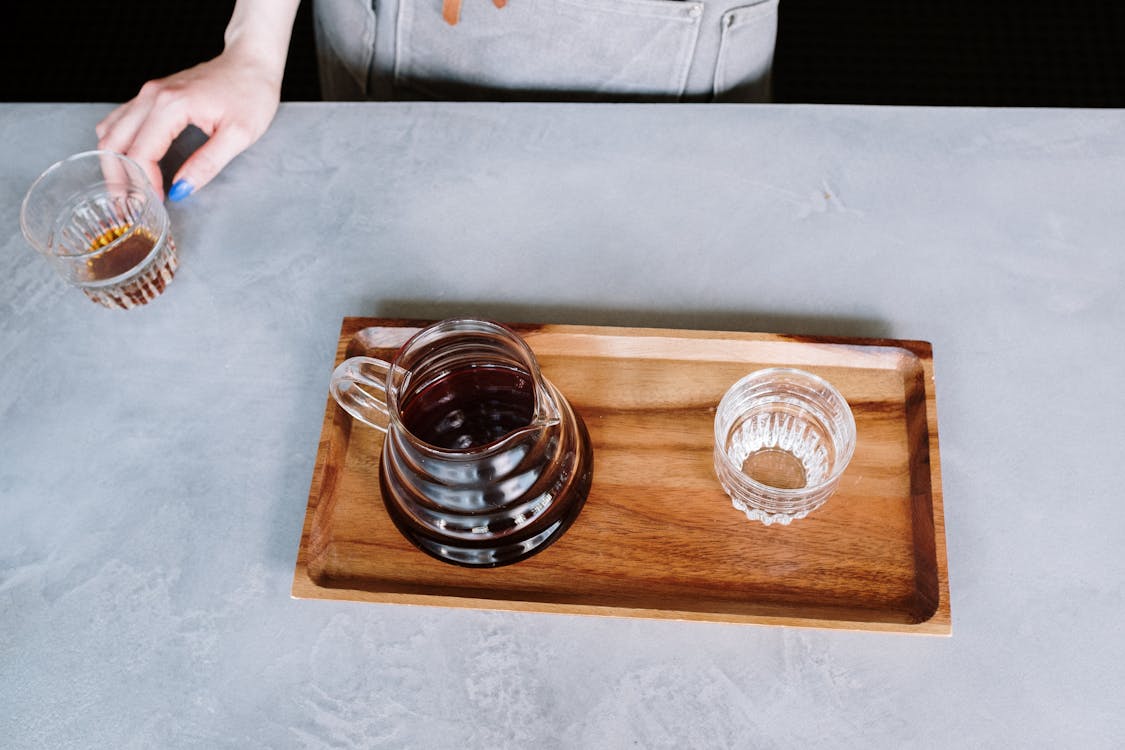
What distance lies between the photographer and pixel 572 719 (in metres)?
0.51

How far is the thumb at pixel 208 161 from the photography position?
67cm

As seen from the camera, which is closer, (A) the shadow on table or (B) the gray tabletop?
(B) the gray tabletop

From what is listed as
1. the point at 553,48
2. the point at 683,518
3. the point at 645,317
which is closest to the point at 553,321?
the point at 645,317

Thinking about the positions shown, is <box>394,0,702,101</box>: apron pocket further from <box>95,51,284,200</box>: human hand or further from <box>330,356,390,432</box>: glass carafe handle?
<box>330,356,390,432</box>: glass carafe handle

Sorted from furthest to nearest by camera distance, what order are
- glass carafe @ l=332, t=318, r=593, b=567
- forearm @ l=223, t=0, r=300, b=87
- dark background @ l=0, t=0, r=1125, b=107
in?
dark background @ l=0, t=0, r=1125, b=107 < forearm @ l=223, t=0, r=300, b=87 < glass carafe @ l=332, t=318, r=593, b=567

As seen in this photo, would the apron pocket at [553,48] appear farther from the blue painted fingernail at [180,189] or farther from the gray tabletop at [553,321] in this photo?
the blue painted fingernail at [180,189]

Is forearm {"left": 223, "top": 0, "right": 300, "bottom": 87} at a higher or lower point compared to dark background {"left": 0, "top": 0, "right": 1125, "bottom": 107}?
higher

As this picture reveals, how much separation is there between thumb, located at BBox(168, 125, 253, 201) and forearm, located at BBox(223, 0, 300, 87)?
8cm

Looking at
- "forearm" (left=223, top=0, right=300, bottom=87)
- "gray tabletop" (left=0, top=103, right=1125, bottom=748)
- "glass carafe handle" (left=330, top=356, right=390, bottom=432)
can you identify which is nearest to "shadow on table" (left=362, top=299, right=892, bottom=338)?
"gray tabletop" (left=0, top=103, right=1125, bottom=748)

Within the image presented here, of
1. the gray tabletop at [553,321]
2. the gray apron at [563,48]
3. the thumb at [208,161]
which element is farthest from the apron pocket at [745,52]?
the thumb at [208,161]

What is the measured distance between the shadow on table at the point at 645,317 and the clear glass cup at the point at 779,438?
61 mm

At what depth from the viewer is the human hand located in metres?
0.68

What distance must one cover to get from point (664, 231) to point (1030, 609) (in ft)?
1.09

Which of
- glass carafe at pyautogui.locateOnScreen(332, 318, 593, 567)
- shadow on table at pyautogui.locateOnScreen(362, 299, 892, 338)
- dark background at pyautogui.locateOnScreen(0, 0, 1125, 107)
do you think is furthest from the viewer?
dark background at pyautogui.locateOnScreen(0, 0, 1125, 107)
